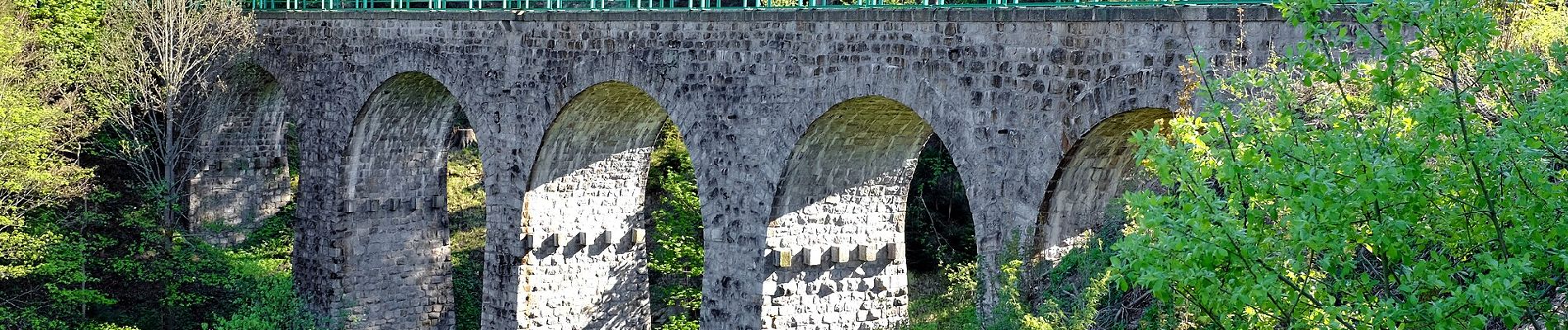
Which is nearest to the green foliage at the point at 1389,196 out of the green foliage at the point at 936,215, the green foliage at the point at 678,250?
the green foliage at the point at 678,250

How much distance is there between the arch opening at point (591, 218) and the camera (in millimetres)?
19516

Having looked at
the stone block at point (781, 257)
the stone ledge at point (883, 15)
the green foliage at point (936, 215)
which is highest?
the stone ledge at point (883, 15)

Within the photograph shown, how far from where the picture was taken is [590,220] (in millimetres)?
20375

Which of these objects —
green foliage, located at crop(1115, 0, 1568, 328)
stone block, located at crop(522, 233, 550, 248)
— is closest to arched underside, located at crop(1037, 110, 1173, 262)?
green foliage, located at crop(1115, 0, 1568, 328)

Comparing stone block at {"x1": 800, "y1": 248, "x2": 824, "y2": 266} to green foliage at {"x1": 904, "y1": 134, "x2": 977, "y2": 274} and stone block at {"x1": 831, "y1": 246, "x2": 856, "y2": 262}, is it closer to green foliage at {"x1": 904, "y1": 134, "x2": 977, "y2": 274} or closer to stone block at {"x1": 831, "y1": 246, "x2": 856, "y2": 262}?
stone block at {"x1": 831, "y1": 246, "x2": 856, "y2": 262}

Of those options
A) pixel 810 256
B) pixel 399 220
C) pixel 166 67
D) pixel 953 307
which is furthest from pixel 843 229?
pixel 166 67

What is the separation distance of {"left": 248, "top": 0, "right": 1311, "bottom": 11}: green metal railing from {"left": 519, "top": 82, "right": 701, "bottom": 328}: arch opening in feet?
4.41

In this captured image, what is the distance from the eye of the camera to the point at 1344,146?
7246 mm

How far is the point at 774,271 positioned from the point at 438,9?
23.4 ft

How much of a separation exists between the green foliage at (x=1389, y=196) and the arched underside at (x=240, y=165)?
22.7 meters

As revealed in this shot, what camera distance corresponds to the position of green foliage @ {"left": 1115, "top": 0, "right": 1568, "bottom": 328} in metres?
6.94

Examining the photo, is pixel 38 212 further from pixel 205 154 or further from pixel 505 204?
pixel 505 204

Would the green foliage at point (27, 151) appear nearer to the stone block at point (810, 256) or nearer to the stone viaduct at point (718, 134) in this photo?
the stone viaduct at point (718, 134)

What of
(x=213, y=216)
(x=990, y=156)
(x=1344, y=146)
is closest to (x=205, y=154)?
(x=213, y=216)
